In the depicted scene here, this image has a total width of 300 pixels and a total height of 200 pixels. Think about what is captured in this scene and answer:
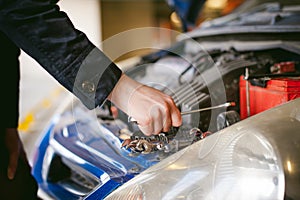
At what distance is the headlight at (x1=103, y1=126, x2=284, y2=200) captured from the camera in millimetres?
854

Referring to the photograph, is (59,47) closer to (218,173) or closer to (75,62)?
(75,62)

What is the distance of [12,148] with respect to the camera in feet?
4.98

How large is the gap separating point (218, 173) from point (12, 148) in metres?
0.87

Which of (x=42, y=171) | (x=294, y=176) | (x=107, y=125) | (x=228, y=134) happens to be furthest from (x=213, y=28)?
(x=294, y=176)

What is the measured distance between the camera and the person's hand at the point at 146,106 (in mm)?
941

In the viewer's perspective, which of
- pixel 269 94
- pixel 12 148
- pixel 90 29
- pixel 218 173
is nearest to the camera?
pixel 218 173

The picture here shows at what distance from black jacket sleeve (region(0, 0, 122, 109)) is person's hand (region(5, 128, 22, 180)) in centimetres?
62

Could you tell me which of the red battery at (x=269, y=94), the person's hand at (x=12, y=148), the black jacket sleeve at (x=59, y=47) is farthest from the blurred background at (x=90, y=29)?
the black jacket sleeve at (x=59, y=47)

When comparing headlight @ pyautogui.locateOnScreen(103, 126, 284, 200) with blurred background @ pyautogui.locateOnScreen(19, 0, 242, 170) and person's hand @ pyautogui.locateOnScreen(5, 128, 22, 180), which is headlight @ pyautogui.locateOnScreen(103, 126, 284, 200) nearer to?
person's hand @ pyautogui.locateOnScreen(5, 128, 22, 180)

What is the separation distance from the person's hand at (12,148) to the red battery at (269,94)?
818 millimetres

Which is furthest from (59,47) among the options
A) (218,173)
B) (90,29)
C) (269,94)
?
(90,29)

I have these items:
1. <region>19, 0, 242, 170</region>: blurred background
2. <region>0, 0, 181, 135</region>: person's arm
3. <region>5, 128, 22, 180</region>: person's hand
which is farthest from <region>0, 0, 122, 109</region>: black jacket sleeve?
<region>19, 0, 242, 170</region>: blurred background

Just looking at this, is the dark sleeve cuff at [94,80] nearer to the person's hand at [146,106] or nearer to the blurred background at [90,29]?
the person's hand at [146,106]

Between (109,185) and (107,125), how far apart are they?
45 centimetres
